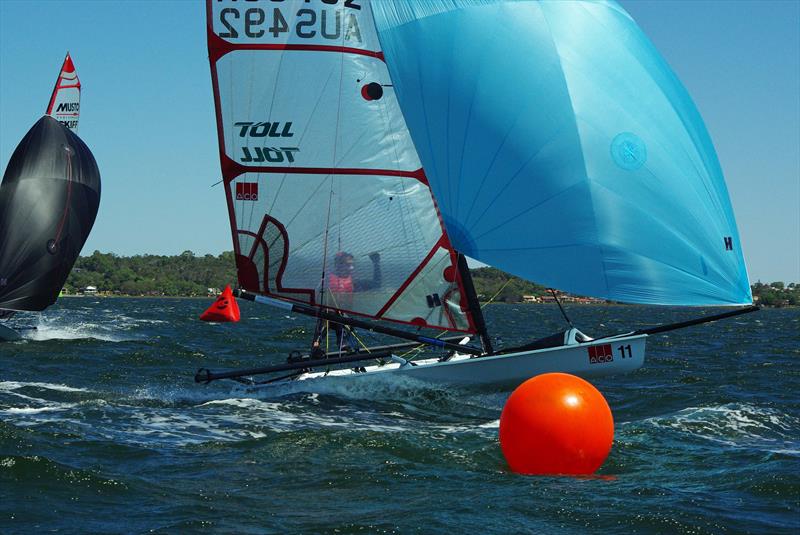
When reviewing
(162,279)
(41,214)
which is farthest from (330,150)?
(162,279)

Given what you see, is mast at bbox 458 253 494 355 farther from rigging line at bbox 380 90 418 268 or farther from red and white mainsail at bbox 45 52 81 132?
red and white mainsail at bbox 45 52 81 132

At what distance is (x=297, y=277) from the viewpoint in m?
14.9

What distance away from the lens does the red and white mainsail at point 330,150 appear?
14.5m

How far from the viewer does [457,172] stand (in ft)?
43.4

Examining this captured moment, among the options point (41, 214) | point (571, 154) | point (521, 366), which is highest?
point (41, 214)

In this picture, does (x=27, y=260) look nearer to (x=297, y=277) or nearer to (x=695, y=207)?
(x=297, y=277)

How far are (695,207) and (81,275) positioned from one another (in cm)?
14430

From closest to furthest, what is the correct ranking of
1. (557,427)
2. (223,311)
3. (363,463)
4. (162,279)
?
(557,427)
(363,463)
(223,311)
(162,279)

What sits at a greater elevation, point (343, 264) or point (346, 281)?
point (343, 264)

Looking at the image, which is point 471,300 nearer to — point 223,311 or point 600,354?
point 600,354

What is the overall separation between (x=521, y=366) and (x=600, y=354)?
1.05m

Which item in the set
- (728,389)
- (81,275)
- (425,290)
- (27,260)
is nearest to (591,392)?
(425,290)

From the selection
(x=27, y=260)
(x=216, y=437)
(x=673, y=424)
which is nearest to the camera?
(x=216, y=437)

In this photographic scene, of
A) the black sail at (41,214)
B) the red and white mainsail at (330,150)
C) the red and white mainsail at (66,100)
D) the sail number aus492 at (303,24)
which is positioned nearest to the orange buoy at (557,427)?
the red and white mainsail at (330,150)
